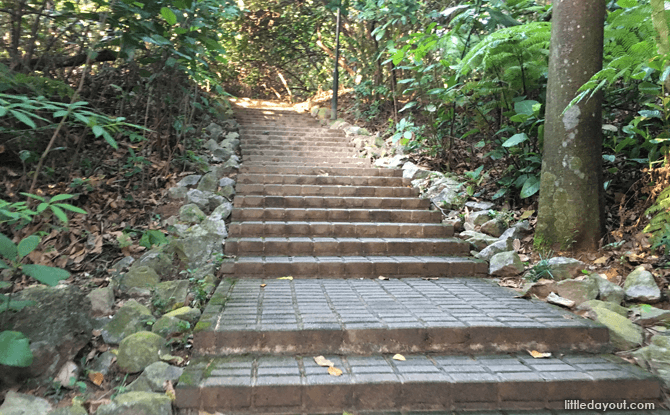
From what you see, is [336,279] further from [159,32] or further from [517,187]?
[159,32]

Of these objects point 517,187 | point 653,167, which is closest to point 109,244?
point 517,187

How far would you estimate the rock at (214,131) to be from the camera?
709 cm

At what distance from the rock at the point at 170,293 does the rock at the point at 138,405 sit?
3.21 feet

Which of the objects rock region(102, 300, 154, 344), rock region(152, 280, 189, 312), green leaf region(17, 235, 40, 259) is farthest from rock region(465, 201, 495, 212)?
green leaf region(17, 235, 40, 259)

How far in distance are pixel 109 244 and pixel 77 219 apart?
0.54 metres

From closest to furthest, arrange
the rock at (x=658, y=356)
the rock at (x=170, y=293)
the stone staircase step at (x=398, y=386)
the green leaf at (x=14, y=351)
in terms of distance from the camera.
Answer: the green leaf at (x=14, y=351) < the stone staircase step at (x=398, y=386) < the rock at (x=658, y=356) < the rock at (x=170, y=293)

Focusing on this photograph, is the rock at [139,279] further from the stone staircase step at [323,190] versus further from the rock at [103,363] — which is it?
the stone staircase step at [323,190]

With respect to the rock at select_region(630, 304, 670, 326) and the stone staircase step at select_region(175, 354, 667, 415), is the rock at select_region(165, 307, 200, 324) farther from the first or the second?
the rock at select_region(630, 304, 670, 326)

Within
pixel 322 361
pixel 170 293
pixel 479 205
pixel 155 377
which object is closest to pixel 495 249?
pixel 479 205

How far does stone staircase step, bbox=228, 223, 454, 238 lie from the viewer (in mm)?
4445

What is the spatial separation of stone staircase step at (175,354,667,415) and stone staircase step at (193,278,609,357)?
13 centimetres

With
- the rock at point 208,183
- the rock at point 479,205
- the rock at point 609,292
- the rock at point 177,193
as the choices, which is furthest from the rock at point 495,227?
the rock at point 177,193

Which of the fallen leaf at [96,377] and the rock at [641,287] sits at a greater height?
the rock at [641,287]

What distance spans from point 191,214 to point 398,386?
309 centimetres
